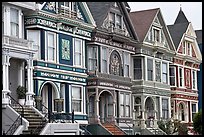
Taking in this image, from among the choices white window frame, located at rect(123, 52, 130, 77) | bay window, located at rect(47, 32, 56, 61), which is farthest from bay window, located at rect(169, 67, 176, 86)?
bay window, located at rect(47, 32, 56, 61)

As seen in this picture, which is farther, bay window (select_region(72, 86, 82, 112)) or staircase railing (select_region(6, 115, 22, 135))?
bay window (select_region(72, 86, 82, 112))

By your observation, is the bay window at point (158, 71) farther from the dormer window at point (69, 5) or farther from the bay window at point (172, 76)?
the dormer window at point (69, 5)

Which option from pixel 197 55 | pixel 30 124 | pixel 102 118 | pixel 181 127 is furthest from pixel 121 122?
pixel 197 55

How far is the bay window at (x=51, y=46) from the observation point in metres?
28.4

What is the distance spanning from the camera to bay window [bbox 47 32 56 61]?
2838 cm

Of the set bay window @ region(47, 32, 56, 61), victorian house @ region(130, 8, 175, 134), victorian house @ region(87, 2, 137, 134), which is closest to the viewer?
bay window @ region(47, 32, 56, 61)

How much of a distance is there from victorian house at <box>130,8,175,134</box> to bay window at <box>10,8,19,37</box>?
14.6 meters

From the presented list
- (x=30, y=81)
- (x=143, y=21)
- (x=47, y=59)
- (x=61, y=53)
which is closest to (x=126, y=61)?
(x=143, y=21)

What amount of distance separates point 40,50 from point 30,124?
19.2 ft

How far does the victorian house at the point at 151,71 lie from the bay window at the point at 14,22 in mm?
14556

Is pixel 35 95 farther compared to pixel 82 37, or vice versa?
pixel 82 37

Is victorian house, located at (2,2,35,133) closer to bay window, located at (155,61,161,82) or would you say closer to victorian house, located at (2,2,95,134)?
victorian house, located at (2,2,95,134)

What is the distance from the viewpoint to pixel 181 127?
1547 inches

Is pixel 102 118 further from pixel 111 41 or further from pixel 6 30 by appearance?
pixel 6 30
